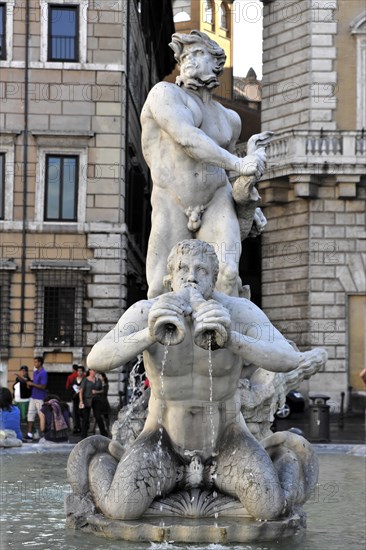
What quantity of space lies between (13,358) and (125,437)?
19.5 metres

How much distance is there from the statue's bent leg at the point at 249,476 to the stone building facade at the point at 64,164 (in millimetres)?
21803

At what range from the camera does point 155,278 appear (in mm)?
8117

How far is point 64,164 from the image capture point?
92.4 ft

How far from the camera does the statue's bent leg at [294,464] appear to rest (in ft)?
19.2

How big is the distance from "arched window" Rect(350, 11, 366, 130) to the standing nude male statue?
2189 centimetres

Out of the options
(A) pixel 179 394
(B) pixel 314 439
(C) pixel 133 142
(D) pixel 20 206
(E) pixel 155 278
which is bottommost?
(B) pixel 314 439

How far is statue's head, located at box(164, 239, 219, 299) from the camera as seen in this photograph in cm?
557

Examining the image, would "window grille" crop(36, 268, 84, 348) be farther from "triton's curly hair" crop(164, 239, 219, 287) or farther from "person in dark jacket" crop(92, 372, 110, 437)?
"triton's curly hair" crop(164, 239, 219, 287)

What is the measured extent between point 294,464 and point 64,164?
22692 millimetres

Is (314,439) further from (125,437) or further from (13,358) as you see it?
(13,358)

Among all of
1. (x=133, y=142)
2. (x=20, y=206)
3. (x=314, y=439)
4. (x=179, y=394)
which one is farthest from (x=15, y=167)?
(x=179, y=394)

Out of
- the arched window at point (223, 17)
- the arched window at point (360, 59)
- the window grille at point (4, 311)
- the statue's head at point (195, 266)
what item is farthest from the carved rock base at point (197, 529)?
the arched window at point (223, 17)

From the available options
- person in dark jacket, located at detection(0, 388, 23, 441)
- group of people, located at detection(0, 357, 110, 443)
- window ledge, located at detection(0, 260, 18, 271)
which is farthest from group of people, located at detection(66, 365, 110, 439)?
window ledge, located at detection(0, 260, 18, 271)

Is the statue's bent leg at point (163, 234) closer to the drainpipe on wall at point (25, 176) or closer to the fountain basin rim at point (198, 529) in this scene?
the fountain basin rim at point (198, 529)
